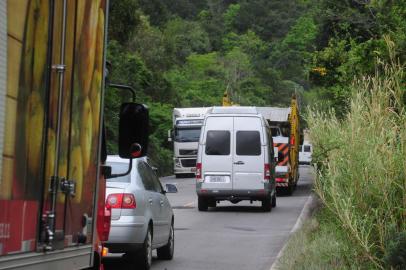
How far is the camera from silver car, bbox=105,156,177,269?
41.9 feet

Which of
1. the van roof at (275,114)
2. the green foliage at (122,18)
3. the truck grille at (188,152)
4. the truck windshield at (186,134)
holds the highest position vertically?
the green foliage at (122,18)

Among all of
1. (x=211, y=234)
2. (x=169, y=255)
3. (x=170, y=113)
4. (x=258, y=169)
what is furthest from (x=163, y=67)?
(x=169, y=255)

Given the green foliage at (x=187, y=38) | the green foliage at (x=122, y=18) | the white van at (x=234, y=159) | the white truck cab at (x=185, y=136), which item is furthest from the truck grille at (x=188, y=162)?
the green foliage at (x=187, y=38)

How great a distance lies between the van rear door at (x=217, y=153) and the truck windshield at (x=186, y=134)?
2268 centimetres

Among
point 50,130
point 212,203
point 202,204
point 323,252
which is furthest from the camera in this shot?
point 212,203

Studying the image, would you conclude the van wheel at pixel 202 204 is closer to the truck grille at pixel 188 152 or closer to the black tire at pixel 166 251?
Result: the black tire at pixel 166 251

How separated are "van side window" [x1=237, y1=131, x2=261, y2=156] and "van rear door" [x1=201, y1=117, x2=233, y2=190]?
0.24m

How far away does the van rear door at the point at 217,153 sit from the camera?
24.9 meters

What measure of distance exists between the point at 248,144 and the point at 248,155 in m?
0.30

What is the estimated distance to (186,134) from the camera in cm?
4816

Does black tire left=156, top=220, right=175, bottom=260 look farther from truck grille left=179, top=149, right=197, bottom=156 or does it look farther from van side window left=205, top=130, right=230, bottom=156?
truck grille left=179, top=149, right=197, bottom=156

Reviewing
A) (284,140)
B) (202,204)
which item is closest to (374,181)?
(202,204)

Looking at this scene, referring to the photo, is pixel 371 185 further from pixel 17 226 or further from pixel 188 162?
pixel 188 162

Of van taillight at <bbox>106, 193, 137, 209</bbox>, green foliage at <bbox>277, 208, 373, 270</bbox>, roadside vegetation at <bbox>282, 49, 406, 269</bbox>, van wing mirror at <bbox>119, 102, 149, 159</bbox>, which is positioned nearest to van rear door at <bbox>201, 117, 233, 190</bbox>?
green foliage at <bbox>277, 208, 373, 270</bbox>
